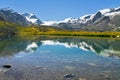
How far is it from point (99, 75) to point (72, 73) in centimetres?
413

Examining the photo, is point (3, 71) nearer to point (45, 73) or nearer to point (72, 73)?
point (45, 73)

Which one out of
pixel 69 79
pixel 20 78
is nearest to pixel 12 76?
pixel 20 78

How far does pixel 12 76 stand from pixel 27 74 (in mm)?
2612

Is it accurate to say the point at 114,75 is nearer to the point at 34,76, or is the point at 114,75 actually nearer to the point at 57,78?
the point at 57,78

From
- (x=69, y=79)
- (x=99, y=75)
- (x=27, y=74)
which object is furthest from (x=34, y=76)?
(x=99, y=75)

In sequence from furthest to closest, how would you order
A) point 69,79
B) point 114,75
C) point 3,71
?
point 3,71
point 114,75
point 69,79

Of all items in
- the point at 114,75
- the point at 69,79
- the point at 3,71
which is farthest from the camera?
the point at 3,71

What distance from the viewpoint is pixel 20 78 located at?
126 feet

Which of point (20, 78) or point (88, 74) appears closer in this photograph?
point (20, 78)

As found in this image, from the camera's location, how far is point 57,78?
3862 centimetres

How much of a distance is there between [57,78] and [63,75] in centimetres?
228

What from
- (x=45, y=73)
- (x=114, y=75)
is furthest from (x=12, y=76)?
(x=114, y=75)

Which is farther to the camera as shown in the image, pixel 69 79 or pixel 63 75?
pixel 63 75

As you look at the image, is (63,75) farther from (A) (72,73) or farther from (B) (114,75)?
(B) (114,75)
